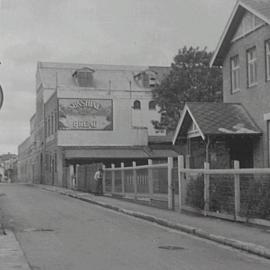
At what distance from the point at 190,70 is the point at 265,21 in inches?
921

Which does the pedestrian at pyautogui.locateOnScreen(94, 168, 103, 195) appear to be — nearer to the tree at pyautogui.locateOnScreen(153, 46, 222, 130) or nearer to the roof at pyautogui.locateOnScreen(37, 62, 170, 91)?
the tree at pyautogui.locateOnScreen(153, 46, 222, 130)

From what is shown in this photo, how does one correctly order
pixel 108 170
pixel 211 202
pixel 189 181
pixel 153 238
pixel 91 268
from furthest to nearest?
1. pixel 108 170
2. pixel 189 181
3. pixel 211 202
4. pixel 153 238
5. pixel 91 268

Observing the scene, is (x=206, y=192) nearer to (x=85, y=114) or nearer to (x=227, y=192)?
(x=227, y=192)

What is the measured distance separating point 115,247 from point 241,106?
1345 centimetres

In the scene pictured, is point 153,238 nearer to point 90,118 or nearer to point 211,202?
point 211,202

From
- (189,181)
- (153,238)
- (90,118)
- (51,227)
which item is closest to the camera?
(153,238)

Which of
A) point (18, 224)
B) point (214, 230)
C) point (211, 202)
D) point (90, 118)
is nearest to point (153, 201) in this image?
point (211, 202)

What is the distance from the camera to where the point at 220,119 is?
22.6 meters

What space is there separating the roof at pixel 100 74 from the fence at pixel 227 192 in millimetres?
43398

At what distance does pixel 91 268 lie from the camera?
9.02 m

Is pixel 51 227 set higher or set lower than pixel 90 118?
lower

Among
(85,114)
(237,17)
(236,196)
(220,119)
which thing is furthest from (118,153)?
(236,196)

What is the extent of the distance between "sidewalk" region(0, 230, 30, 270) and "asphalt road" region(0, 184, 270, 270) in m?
0.15

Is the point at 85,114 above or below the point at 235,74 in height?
above
